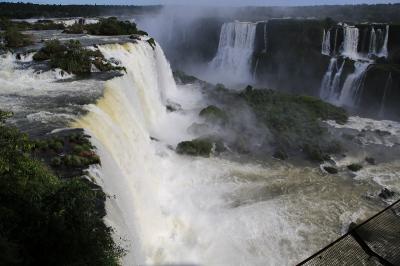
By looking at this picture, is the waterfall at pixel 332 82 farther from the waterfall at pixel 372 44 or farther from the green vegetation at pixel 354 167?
the green vegetation at pixel 354 167

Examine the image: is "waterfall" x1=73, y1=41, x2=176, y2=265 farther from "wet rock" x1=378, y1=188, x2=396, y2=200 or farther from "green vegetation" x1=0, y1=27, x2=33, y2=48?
"wet rock" x1=378, y1=188, x2=396, y2=200

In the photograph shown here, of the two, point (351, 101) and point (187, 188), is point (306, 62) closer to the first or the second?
point (351, 101)

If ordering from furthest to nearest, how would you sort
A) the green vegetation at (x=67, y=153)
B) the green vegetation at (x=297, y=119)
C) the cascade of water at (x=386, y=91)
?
the cascade of water at (x=386, y=91), the green vegetation at (x=297, y=119), the green vegetation at (x=67, y=153)

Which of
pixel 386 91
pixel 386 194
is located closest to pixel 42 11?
pixel 386 91

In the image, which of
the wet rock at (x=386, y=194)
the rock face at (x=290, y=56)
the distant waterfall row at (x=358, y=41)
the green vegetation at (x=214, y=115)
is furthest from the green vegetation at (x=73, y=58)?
the distant waterfall row at (x=358, y=41)

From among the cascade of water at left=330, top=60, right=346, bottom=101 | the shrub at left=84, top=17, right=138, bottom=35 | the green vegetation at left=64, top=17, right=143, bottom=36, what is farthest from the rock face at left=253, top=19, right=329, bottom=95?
the green vegetation at left=64, top=17, right=143, bottom=36

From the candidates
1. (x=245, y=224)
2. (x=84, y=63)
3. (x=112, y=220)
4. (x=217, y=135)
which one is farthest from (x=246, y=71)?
(x=112, y=220)

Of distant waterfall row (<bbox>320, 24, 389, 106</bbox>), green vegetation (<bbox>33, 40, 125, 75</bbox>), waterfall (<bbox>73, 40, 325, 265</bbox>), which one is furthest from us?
distant waterfall row (<bbox>320, 24, 389, 106</bbox>)
